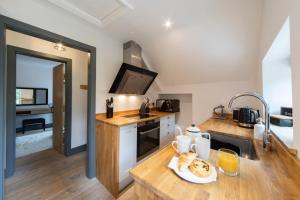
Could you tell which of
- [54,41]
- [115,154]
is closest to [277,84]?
[115,154]

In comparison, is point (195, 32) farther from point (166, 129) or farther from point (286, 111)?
point (166, 129)

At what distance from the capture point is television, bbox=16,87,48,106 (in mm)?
3965

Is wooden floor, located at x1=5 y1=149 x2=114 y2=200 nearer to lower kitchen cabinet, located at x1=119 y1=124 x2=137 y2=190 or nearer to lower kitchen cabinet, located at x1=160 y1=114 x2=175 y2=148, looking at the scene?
lower kitchen cabinet, located at x1=119 y1=124 x2=137 y2=190

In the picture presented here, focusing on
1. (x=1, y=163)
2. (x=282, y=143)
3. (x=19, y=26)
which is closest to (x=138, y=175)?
(x=282, y=143)

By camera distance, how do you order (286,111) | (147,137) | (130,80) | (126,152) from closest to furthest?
(286,111) < (126,152) < (147,137) < (130,80)

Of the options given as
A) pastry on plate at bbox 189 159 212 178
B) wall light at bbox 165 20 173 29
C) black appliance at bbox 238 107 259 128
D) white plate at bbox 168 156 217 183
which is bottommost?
white plate at bbox 168 156 217 183

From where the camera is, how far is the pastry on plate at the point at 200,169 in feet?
1.95

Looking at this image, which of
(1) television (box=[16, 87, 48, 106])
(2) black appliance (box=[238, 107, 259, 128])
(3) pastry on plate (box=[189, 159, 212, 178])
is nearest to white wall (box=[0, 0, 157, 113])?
(3) pastry on plate (box=[189, 159, 212, 178])

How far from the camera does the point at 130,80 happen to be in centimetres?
219

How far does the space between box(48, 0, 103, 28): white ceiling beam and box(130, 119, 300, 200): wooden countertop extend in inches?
72.1

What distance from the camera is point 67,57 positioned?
2.37 metres

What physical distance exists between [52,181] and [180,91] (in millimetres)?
2674

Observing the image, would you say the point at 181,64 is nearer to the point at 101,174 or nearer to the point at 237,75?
the point at 237,75

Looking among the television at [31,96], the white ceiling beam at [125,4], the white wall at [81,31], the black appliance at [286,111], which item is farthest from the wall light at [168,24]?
the television at [31,96]
